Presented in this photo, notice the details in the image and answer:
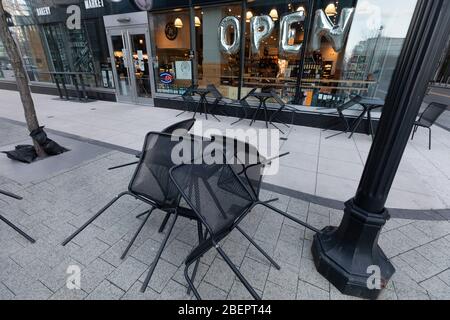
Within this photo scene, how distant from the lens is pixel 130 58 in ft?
22.9

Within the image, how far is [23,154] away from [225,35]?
496 cm

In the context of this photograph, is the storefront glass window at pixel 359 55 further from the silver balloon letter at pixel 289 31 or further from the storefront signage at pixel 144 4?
the storefront signage at pixel 144 4

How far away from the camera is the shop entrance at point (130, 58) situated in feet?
21.3

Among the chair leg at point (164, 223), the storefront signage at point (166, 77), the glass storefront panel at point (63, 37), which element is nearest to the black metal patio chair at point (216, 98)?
the storefront signage at point (166, 77)

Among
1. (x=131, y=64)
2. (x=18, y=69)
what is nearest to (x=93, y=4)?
(x=131, y=64)

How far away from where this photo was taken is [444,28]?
108 cm

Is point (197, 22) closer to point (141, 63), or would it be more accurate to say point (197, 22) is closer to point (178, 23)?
point (178, 23)

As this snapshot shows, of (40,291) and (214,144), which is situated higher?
(214,144)

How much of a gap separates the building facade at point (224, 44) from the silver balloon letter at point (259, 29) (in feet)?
0.07

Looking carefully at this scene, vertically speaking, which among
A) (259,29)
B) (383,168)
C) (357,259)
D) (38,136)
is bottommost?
(357,259)

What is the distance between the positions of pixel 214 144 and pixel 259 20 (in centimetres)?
466
